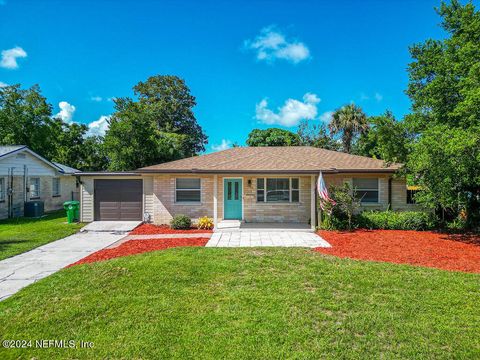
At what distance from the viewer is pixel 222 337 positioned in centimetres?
363

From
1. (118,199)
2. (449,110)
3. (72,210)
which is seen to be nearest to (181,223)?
(118,199)

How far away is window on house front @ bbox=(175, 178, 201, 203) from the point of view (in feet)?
44.7

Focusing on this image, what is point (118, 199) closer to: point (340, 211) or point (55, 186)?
point (55, 186)

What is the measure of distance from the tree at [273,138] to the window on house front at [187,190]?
2003 cm

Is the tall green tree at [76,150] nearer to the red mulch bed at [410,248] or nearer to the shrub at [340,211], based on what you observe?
the shrub at [340,211]

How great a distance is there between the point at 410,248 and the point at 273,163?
6.64 metres

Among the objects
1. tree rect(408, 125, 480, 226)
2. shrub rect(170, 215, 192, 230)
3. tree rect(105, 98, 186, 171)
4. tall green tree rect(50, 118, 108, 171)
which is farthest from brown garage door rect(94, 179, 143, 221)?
tall green tree rect(50, 118, 108, 171)

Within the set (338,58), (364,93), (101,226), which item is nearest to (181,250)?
(101,226)

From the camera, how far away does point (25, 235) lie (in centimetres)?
1085

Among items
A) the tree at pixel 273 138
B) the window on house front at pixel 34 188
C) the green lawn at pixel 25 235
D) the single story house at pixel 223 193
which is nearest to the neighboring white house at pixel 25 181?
the window on house front at pixel 34 188

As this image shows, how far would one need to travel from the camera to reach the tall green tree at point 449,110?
843 centimetres

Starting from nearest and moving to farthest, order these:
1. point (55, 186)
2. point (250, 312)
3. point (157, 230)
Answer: point (250, 312), point (157, 230), point (55, 186)

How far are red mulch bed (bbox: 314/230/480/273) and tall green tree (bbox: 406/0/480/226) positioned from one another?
4.95 feet

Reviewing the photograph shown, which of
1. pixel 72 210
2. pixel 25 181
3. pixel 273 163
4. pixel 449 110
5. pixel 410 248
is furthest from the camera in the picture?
pixel 25 181
